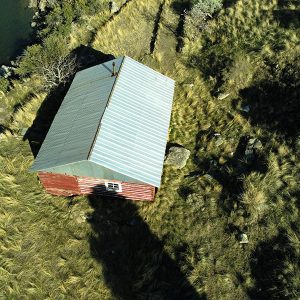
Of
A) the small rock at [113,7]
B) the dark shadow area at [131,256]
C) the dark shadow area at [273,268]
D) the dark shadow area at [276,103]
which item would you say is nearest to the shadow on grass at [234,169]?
the dark shadow area at [276,103]

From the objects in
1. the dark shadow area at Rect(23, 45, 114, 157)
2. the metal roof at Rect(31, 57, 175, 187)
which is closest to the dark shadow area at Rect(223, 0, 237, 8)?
the dark shadow area at Rect(23, 45, 114, 157)

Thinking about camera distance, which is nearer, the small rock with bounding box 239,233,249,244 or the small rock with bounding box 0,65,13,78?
the small rock with bounding box 239,233,249,244

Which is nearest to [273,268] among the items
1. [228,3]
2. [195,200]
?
[195,200]

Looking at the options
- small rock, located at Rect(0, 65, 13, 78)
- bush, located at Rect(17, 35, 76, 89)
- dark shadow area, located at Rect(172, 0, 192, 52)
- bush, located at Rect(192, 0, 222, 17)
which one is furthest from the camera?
small rock, located at Rect(0, 65, 13, 78)

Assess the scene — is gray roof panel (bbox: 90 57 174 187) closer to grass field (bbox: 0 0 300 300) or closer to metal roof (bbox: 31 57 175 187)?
metal roof (bbox: 31 57 175 187)

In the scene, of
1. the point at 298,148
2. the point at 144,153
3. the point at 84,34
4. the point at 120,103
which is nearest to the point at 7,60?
the point at 84,34

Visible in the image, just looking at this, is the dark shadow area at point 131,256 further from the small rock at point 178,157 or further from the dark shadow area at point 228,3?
the dark shadow area at point 228,3

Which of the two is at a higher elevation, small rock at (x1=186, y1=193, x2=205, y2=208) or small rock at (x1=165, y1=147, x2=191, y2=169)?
small rock at (x1=165, y1=147, x2=191, y2=169)
